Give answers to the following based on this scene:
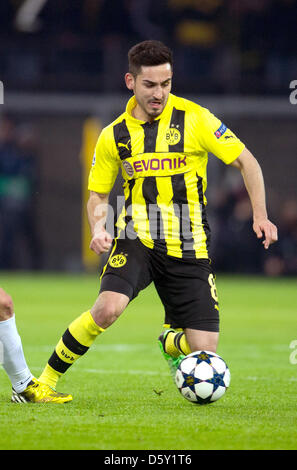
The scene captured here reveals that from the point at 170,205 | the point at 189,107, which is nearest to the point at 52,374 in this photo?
the point at 170,205

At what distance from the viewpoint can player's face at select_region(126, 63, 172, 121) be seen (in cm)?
569

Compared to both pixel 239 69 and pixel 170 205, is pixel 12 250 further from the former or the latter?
pixel 170 205

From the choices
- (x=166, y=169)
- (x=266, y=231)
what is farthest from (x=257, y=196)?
(x=166, y=169)

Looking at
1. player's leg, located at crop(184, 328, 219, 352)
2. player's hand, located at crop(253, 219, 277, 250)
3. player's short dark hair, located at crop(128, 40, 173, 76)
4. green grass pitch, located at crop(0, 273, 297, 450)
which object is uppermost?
player's short dark hair, located at crop(128, 40, 173, 76)

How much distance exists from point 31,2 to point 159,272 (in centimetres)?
1442

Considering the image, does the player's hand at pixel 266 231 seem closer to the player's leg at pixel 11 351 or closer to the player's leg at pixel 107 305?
the player's leg at pixel 107 305

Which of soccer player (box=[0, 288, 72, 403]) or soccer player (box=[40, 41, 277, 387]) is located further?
soccer player (box=[40, 41, 277, 387])

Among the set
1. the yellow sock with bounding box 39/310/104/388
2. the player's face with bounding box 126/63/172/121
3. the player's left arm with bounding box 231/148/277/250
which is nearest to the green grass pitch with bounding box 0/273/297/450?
the yellow sock with bounding box 39/310/104/388

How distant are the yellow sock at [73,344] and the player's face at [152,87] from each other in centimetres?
128

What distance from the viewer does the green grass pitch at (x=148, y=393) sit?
14.5 feet

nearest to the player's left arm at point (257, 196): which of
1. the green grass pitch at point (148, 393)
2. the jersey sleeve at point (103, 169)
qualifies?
the jersey sleeve at point (103, 169)

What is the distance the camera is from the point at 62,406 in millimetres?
5453

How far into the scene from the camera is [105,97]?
18.7 meters

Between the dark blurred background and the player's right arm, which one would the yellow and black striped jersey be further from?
the dark blurred background
